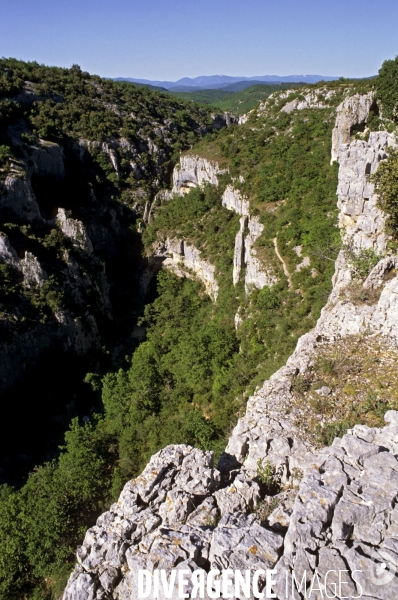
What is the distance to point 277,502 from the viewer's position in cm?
1195

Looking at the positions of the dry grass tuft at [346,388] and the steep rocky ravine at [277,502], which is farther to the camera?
the dry grass tuft at [346,388]

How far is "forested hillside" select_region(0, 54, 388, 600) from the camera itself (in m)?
25.6

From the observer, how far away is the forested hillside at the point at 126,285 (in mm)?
25594

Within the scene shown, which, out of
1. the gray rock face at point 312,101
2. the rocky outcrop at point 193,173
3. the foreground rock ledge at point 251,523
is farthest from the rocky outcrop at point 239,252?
the foreground rock ledge at point 251,523

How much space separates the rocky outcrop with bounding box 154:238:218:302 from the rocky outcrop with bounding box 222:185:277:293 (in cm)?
602

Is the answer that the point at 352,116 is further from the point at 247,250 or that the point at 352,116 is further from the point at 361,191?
the point at 247,250

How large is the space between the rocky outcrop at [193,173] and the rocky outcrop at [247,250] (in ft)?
23.0

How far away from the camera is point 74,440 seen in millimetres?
28328

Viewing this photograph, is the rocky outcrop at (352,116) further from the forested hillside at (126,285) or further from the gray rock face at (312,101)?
the gray rock face at (312,101)

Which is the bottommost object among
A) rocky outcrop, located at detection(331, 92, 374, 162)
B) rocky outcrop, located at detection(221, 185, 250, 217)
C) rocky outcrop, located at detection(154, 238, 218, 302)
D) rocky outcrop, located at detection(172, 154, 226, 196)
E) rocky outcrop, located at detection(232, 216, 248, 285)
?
rocky outcrop, located at detection(154, 238, 218, 302)

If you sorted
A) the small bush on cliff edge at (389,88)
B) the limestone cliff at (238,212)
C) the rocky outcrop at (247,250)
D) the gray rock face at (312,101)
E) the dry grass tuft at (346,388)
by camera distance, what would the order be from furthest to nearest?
the gray rock face at (312,101) → the limestone cliff at (238,212) → the rocky outcrop at (247,250) → the small bush on cliff edge at (389,88) → the dry grass tuft at (346,388)

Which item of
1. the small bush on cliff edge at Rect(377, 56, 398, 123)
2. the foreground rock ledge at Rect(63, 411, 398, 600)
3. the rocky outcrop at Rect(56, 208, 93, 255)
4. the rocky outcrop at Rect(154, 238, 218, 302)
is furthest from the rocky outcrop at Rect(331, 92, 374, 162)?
the rocky outcrop at Rect(56, 208, 93, 255)

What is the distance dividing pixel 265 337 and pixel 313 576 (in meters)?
22.9

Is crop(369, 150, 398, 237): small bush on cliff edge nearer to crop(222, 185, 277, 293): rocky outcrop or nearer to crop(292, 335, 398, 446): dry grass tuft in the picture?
crop(292, 335, 398, 446): dry grass tuft
